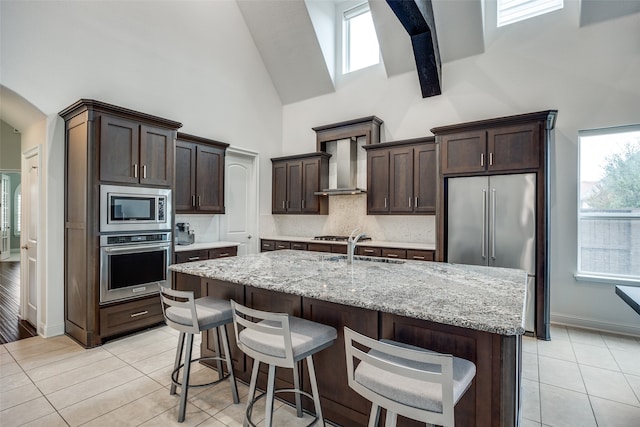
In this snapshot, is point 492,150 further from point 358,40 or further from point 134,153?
point 134,153

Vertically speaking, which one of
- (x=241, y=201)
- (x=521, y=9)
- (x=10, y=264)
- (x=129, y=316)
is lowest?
(x=10, y=264)

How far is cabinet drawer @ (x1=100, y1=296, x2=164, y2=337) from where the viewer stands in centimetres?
321

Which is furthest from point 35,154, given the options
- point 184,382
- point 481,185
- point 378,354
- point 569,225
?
point 569,225

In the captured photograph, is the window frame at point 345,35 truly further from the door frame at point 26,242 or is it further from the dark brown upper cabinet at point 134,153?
the door frame at point 26,242

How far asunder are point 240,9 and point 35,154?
3.80 metres

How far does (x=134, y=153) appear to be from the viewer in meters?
3.46

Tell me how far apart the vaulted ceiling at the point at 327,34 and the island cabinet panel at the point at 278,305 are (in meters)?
3.66

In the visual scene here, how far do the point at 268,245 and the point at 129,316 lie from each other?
2580 millimetres

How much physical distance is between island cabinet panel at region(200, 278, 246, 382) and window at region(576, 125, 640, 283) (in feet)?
12.5

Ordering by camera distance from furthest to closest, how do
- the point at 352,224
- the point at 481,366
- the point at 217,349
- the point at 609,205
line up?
the point at 352,224, the point at 609,205, the point at 217,349, the point at 481,366

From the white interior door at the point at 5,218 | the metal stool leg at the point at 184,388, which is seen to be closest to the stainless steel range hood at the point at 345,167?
the metal stool leg at the point at 184,388

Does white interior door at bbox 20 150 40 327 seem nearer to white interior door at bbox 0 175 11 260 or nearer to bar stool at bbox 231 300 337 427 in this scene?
bar stool at bbox 231 300 337 427

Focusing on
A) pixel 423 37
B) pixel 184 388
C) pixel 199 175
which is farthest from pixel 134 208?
pixel 423 37

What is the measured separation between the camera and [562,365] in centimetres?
280
